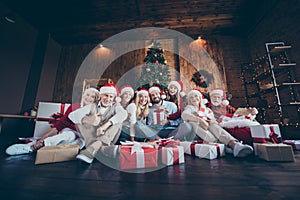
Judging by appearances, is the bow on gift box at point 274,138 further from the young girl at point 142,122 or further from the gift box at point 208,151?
the young girl at point 142,122

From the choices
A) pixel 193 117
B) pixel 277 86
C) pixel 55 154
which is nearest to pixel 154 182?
pixel 55 154

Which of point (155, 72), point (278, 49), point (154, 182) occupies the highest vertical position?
point (278, 49)

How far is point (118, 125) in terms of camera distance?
95cm

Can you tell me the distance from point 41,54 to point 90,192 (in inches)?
162

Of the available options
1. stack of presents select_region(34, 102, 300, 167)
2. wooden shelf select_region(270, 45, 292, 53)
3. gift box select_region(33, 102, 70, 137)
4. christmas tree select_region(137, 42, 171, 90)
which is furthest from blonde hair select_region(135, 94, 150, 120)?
wooden shelf select_region(270, 45, 292, 53)

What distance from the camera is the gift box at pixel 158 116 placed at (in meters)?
1.41

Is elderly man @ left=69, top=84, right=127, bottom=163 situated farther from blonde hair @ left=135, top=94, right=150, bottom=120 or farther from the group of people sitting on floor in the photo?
blonde hair @ left=135, top=94, right=150, bottom=120

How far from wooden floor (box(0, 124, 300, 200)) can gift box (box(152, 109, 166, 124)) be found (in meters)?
0.70

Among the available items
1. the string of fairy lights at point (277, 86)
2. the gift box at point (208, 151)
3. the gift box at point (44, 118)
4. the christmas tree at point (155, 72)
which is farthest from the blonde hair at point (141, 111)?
the string of fairy lights at point (277, 86)

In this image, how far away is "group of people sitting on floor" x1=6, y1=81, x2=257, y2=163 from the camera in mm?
894

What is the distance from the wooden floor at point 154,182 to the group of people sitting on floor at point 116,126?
182mm

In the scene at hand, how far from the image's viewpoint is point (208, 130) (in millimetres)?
1078

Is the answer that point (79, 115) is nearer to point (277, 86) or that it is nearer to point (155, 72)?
point (155, 72)

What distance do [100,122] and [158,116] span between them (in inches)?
25.6
